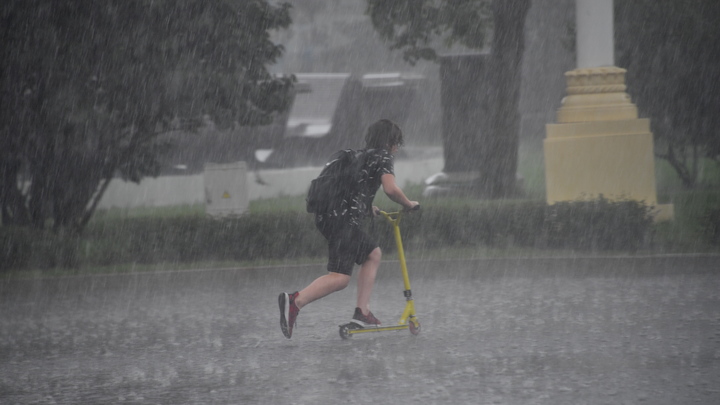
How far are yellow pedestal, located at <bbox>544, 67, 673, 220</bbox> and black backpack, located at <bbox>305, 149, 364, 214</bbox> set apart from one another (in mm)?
6444

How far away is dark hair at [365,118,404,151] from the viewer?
7.77 m

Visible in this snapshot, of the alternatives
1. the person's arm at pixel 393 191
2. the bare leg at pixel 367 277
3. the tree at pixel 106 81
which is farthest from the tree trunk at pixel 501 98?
the person's arm at pixel 393 191

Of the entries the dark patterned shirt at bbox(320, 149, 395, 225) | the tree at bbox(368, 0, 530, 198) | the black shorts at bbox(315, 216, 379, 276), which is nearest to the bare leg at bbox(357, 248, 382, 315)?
the black shorts at bbox(315, 216, 379, 276)

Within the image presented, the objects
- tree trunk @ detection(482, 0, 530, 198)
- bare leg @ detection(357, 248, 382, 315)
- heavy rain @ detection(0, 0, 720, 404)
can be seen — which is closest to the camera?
heavy rain @ detection(0, 0, 720, 404)

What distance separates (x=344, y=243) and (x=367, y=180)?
458mm

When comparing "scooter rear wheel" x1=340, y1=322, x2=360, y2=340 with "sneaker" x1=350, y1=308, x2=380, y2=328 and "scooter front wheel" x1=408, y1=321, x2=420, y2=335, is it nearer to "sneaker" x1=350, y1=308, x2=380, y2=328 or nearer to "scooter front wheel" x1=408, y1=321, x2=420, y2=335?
"sneaker" x1=350, y1=308, x2=380, y2=328

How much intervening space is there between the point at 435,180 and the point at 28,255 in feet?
30.8

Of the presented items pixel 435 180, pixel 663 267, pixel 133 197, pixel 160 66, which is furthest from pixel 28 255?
pixel 133 197

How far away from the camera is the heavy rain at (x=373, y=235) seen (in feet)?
22.2

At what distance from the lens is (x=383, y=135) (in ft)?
25.5

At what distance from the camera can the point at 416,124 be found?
49.3 meters

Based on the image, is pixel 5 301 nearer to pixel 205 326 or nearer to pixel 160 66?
pixel 205 326

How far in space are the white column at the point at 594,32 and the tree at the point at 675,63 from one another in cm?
297

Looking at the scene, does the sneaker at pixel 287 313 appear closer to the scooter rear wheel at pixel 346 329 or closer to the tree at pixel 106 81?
the scooter rear wheel at pixel 346 329
